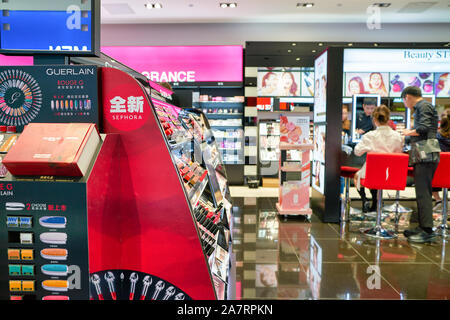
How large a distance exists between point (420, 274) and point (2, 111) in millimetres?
3417

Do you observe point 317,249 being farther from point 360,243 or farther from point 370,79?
point 370,79

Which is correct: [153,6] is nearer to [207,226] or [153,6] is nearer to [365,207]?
[365,207]

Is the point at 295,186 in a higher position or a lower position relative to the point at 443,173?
lower

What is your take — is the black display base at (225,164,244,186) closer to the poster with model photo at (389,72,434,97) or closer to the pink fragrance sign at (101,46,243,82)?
the pink fragrance sign at (101,46,243,82)

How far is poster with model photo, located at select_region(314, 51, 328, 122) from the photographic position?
15.6ft

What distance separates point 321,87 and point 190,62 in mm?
3898

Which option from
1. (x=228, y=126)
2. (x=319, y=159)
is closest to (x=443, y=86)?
(x=319, y=159)

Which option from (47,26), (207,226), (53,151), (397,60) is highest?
(397,60)

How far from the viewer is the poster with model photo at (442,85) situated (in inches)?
232

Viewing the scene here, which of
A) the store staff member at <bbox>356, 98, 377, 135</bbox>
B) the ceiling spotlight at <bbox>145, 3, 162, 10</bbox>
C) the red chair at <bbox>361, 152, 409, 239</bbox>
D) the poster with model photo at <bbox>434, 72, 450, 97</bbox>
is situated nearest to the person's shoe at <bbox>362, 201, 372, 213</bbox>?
the store staff member at <bbox>356, 98, 377, 135</bbox>

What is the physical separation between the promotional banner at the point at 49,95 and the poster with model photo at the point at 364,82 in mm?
5272

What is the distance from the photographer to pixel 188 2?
22.7 ft

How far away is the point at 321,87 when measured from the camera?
496cm

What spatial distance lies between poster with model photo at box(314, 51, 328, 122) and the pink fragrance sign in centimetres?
291
